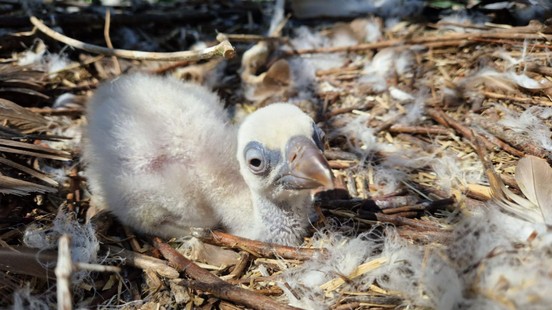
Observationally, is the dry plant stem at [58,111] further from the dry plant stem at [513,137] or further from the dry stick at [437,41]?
the dry plant stem at [513,137]

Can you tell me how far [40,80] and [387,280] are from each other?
1.84 meters

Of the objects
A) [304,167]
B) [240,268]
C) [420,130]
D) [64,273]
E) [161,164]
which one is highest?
[64,273]

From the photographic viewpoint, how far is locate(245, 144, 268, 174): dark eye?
1740mm

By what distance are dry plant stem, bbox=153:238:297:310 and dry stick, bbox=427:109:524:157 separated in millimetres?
1072

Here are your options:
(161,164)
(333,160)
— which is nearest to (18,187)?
(161,164)

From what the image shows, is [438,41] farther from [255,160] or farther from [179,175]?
[179,175]

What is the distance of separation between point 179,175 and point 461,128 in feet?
3.83

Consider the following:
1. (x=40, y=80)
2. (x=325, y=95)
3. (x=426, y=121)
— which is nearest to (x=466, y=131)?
(x=426, y=121)

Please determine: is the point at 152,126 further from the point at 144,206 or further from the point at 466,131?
the point at 466,131

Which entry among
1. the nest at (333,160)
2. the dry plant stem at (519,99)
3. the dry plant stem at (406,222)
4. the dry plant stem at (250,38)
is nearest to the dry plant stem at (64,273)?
the nest at (333,160)

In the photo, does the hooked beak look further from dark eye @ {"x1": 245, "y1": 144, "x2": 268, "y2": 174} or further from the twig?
the twig

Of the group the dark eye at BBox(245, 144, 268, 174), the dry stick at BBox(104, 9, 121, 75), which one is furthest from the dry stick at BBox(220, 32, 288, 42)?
the dark eye at BBox(245, 144, 268, 174)

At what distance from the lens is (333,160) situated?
2.25 m

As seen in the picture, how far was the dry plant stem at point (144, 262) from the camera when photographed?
168cm
